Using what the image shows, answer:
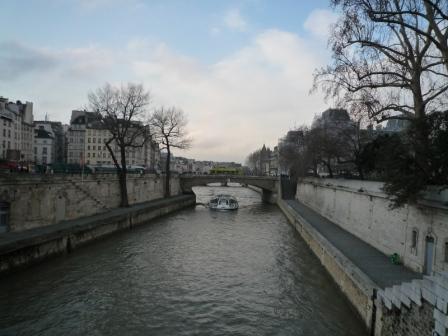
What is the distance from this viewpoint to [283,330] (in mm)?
11680

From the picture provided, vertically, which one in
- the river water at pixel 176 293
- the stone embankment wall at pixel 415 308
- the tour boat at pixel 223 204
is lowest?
the river water at pixel 176 293

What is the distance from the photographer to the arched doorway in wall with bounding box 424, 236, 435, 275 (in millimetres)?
13258

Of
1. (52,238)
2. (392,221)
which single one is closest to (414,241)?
(392,221)

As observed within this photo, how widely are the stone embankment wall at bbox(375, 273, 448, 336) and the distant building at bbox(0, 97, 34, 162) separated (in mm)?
52452

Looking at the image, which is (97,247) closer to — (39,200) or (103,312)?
(39,200)

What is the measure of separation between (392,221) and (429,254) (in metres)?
3.52

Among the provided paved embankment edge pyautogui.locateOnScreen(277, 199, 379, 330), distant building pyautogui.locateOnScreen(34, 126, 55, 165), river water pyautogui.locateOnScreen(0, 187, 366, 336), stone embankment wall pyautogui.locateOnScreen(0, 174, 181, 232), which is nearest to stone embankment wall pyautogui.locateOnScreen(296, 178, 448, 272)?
paved embankment edge pyautogui.locateOnScreen(277, 199, 379, 330)

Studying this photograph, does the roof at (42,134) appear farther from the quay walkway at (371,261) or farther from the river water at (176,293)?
the quay walkway at (371,261)

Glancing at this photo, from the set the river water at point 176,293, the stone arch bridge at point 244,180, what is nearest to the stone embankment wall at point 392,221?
the river water at point 176,293

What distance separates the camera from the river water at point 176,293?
38.6 feet

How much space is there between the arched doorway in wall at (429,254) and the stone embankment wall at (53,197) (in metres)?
19.8

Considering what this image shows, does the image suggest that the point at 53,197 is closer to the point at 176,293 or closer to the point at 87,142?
the point at 176,293

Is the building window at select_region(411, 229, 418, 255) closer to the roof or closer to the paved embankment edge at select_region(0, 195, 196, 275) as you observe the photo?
the paved embankment edge at select_region(0, 195, 196, 275)

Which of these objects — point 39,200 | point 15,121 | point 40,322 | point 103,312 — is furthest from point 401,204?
point 15,121
